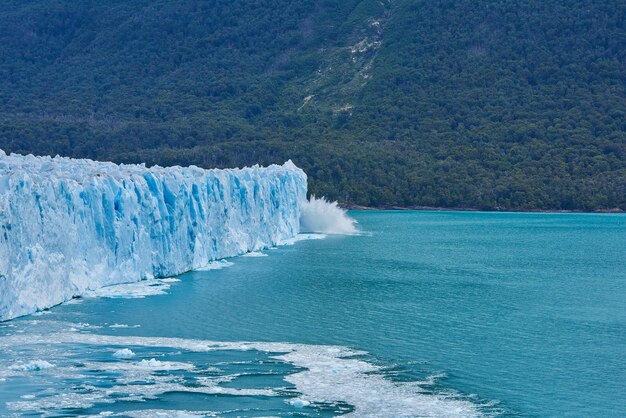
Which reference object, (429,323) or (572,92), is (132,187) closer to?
(429,323)

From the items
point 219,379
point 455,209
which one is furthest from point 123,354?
point 455,209

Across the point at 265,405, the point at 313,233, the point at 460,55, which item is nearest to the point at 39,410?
the point at 265,405

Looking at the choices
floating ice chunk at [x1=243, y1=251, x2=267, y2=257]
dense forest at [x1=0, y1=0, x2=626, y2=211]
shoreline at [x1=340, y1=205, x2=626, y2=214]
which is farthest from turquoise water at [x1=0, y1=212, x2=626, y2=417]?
dense forest at [x1=0, y1=0, x2=626, y2=211]

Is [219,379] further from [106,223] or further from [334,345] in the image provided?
[106,223]

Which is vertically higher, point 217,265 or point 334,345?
point 217,265

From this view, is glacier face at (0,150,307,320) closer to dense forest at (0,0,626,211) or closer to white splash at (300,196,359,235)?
white splash at (300,196,359,235)

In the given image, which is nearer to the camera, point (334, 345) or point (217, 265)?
point (334, 345)

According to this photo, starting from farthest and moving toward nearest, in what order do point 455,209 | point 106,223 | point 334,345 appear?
point 455,209 → point 106,223 → point 334,345
